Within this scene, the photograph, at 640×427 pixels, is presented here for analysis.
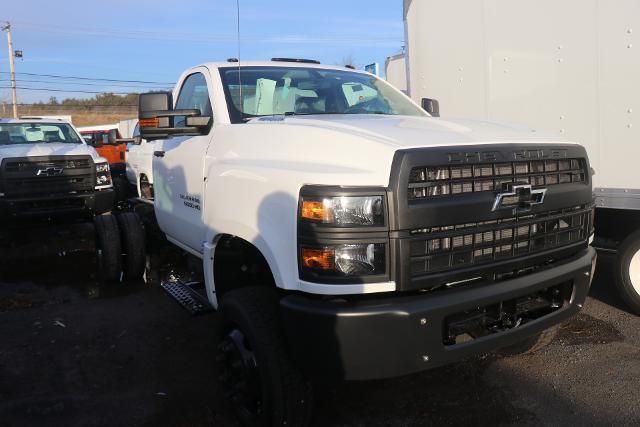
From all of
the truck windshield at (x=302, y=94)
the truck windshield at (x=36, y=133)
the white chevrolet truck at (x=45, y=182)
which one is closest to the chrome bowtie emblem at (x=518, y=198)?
the truck windshield at (x=302, y=94)

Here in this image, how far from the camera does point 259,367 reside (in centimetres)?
271

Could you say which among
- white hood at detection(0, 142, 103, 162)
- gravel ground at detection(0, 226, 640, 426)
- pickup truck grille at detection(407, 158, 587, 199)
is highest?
white hood at detection(0, 142, 103, 162)

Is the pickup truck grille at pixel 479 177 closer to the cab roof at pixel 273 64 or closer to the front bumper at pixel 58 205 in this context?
the cab roof at pixel 273 64

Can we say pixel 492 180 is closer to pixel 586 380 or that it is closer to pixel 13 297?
pixel 586 380

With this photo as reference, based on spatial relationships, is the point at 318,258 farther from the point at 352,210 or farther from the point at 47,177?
the point at 47,177

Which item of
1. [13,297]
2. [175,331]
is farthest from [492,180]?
[13,297]

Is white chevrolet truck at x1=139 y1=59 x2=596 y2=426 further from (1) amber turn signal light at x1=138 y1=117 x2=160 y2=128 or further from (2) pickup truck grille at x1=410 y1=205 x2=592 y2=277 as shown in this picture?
(1) amber turn signal light at x1=138 y1=117 x2=160 y2=128

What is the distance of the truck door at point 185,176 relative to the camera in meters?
3.88

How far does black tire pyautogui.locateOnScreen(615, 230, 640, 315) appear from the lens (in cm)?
467

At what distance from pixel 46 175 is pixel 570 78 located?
24.4 feet

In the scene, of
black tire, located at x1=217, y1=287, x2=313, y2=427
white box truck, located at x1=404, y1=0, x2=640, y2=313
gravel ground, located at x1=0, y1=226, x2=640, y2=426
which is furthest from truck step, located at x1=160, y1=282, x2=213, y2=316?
white box truck, located at x1=404, y1=0, x2=640, y2=313

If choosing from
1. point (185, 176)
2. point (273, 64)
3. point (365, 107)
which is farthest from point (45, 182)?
point (365, 107)

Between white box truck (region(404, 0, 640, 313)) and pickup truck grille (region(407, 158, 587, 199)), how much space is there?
68.6 inches

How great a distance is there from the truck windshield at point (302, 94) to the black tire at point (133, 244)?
2.65 meters
